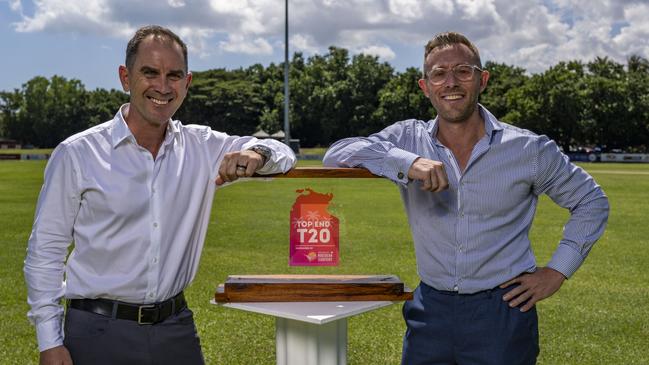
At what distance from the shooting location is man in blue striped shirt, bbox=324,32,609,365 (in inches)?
125

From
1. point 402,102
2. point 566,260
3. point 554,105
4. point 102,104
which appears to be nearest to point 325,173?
point 566,260

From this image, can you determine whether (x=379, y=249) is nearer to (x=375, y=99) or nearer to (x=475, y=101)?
(x=475, y=101)

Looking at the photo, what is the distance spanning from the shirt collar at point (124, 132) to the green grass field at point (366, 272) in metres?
0.63

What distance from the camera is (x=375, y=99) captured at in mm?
76938

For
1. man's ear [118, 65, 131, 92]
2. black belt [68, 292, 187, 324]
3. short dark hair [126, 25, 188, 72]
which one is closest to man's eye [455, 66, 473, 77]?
short dark hair [126, 25, 188, 72]

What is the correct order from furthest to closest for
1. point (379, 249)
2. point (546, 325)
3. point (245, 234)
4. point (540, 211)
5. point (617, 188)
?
point (617, 188)
point (540, 211)
point (245, 234)
point (379, 249)
point (546, 325)

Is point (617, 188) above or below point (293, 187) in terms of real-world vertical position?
below

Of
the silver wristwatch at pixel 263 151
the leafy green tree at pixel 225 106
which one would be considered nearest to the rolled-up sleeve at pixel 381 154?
the silver wristwatch at pixel 263 151

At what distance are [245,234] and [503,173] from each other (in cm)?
1119

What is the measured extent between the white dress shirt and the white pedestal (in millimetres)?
472

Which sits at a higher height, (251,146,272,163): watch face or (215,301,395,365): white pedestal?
(251,146,272,163): watch face

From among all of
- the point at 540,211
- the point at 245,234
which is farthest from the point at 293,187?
the point at 540,211

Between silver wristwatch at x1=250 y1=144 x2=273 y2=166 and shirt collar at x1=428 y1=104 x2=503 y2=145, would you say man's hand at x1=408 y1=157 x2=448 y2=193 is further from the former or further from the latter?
silver wristwatch at x1=250 y1=144 x2=273 y2=166

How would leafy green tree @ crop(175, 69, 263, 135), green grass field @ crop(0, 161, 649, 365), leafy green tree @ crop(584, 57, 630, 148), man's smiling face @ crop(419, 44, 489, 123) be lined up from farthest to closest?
leafy green tree @ crop(175, 69, 263, 135) → leafy green tree @ crop(584, 57, 630, 148) → green grass field @ crop(0, 161, 649, 365) → man's smiling face @ crop(419, 44, 489, 123)
